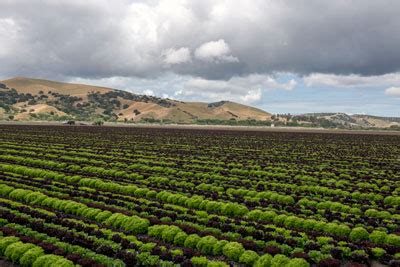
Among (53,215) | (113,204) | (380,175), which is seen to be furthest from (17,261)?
(380,175)

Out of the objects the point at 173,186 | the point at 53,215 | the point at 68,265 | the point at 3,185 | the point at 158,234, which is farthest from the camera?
the point at 173,186

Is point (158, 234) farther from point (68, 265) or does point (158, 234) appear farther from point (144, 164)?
point (144, 164)

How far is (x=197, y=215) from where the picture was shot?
74.2ft

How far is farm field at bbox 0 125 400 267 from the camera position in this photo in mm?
16594

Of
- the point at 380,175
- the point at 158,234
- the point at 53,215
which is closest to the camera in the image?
the point at 158,234

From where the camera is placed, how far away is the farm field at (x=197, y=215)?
16.6 m

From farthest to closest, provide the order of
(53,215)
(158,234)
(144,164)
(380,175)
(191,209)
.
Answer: (144,164)
(380,175)
(191,209)
(53,215)
(158,234)

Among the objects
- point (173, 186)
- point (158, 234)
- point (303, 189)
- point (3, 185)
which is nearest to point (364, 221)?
point (303, 189)

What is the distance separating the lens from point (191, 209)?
955 inches

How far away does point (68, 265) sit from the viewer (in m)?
15.0

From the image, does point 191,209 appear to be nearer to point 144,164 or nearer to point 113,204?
point 113,204

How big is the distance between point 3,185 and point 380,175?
33252mm

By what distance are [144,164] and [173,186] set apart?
12.6 metres

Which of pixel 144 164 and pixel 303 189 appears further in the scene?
pixel 144 164
